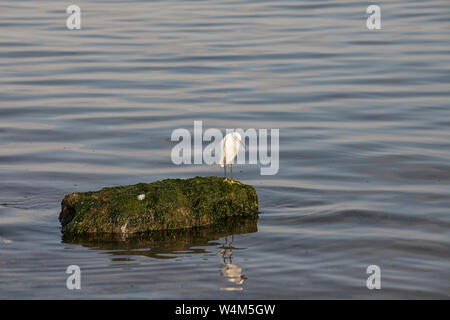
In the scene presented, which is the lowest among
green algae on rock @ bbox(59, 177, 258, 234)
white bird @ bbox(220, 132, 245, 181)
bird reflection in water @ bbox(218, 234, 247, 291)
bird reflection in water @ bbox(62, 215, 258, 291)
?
bird reflection in water @ bbox(218, 234, 247, 291)

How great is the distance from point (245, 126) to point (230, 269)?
23.1ft

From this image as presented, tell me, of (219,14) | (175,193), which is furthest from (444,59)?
(175,193)

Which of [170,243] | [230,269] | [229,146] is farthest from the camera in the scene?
[229,146]

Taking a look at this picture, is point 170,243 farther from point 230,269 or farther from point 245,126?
point 245,126

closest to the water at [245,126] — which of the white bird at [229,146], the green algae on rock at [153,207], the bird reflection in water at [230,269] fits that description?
the bird reflection in water at [230,269]

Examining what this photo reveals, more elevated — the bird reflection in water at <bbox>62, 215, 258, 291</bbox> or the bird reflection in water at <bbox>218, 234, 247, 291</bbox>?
the bird reflection in water at <bbox>62, 215, 258, 291</bbox>

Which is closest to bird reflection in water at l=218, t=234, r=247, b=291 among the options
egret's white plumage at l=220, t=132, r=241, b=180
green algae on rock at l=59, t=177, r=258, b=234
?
green algae on rock at l=59, t=177, r=258, b=234

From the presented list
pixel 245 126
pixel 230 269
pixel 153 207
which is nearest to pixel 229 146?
pixel 153 207

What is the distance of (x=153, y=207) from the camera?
9797 millimetres

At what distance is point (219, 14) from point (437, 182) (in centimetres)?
1794

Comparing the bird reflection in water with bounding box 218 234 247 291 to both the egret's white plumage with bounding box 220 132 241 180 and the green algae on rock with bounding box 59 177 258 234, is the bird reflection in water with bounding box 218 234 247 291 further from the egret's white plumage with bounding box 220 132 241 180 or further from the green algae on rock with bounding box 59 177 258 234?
the egret's white plumage with bounding box 220 132 241 180

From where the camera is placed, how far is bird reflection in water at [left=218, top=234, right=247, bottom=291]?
8.29m

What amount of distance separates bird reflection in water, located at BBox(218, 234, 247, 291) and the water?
0.08 ft
